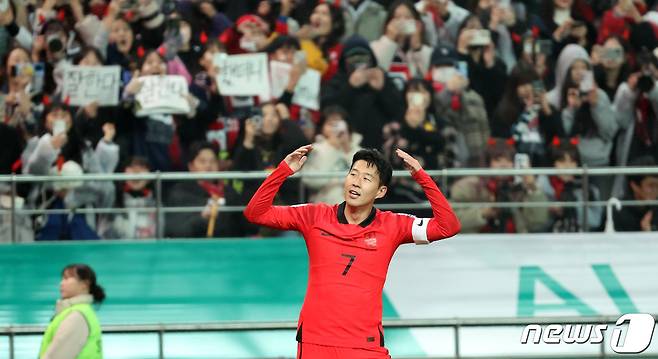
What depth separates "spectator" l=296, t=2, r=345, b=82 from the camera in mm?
13703

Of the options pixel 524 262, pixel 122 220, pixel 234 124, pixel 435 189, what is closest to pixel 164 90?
pixel 234 124

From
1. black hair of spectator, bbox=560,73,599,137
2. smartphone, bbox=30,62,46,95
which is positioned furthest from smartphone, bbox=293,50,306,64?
black hair of spectator, bbox=560,73,599,137

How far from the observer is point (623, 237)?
457 inches

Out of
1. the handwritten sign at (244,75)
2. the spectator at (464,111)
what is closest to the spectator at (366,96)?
the spectator at (464,111)

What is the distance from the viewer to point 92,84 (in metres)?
13.1

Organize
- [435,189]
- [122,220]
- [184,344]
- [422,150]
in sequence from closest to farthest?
[435,189] → [184,344] → [122,220] → [422,150]

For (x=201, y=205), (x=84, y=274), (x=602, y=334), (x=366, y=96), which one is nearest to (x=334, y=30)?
(x=366, y=96)

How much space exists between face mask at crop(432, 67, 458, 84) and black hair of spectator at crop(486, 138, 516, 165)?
2.97 feet

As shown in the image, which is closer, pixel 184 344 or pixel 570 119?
pixel 184 344

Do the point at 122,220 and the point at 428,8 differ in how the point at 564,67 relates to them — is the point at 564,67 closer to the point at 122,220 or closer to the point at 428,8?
the point at 428,8

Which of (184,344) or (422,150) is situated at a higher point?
(422,150)

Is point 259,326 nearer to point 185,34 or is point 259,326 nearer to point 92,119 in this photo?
point 92,119

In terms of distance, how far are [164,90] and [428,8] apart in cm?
292

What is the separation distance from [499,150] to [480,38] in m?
1.51
